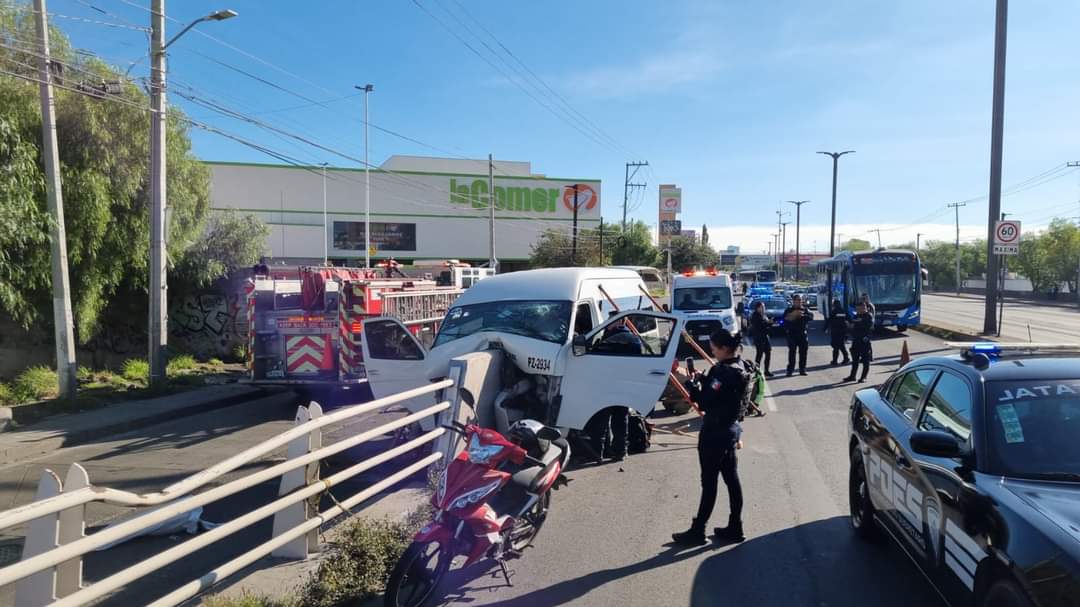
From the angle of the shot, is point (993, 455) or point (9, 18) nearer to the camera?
point (993, 455)

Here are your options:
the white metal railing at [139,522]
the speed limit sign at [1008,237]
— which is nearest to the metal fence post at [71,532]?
the white metal railing at [139,522]

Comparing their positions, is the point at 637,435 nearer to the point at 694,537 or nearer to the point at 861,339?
the point at 694,537

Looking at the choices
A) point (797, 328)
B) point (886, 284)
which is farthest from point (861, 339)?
point (886, 284)

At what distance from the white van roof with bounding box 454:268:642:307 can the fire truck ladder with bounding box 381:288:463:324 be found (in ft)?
12.4

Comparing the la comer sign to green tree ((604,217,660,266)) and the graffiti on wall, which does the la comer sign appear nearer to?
green tree ((604,217,660,266))

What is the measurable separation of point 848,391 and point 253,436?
1065cm

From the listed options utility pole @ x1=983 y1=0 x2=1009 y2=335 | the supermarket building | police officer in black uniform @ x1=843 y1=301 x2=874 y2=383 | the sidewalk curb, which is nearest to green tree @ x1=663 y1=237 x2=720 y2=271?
the supermarket building

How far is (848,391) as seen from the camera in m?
13.8

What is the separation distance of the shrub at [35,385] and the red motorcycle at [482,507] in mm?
11402

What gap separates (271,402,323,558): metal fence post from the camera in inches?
194

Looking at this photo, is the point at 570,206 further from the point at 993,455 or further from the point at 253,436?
the point at 993,455

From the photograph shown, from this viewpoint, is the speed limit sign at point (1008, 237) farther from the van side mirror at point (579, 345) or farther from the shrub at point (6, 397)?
the shrub at point (6, 397)

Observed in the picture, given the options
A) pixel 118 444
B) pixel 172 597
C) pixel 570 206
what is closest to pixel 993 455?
pixel 172 597

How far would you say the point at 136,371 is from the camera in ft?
51.9
